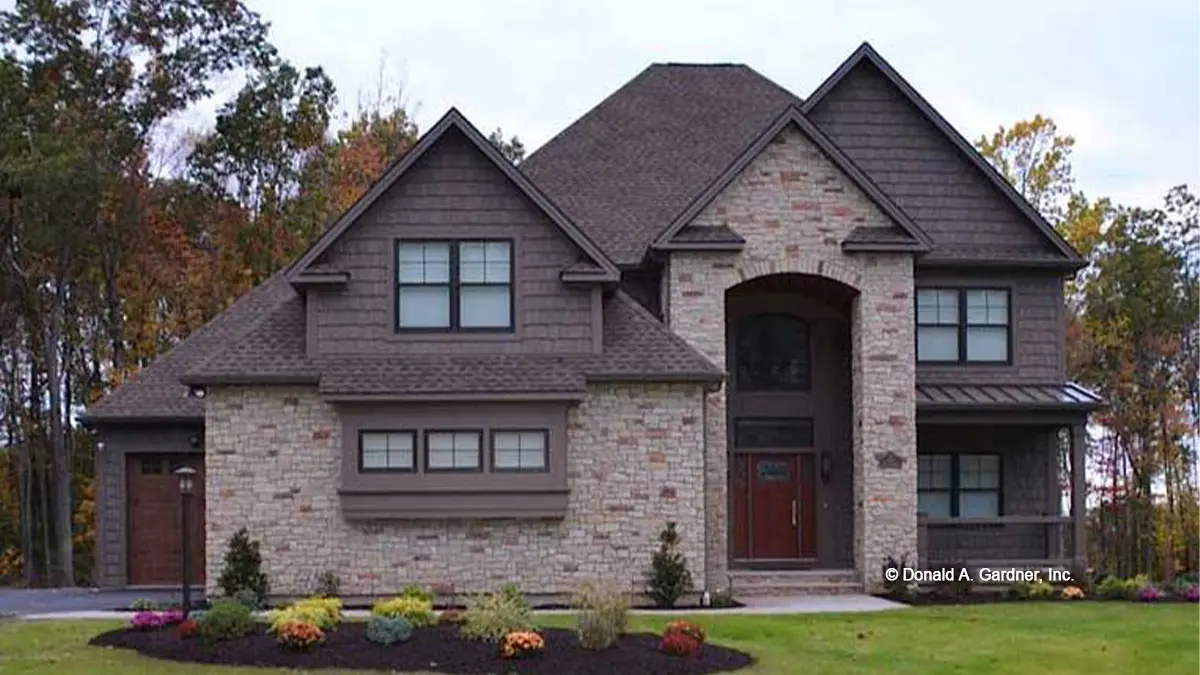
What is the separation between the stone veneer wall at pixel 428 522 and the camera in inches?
881

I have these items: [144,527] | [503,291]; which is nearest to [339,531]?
[503,291]

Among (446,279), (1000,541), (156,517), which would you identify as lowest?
(1000,541)

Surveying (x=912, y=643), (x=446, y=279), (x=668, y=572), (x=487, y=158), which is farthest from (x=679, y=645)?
(x=487, y=158)

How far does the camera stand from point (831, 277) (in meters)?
24.5

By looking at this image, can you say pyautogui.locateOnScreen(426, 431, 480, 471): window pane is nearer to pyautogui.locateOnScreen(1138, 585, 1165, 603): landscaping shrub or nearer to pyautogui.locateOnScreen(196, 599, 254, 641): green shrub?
pyautogui.locateOnScreen(196, 599, 254, 641): green shrub

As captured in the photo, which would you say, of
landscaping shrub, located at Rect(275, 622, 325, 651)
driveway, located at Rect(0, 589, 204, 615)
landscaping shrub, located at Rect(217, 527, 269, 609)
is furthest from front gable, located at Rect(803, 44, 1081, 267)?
landscaping shrub, located at Rect(275, 622, 325, 651)

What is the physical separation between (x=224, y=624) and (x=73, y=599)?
30.8ft

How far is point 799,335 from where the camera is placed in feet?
88.2

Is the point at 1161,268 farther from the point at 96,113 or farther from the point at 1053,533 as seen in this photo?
the point at 96,113

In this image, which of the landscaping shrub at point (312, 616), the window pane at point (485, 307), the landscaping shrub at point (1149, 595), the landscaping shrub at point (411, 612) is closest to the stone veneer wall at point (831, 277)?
the window pane at point (485, 307)

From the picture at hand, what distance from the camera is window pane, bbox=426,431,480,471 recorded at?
2238 centimetres

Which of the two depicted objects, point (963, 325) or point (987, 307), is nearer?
point (963, 325)

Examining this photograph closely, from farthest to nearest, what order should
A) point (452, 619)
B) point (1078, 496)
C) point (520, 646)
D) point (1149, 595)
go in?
point (1078, 496) → point (1149, 595) → point (452, 619) → point (520, 646)

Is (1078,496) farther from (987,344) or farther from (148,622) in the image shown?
(148,622)
